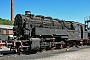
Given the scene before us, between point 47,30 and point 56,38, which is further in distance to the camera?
point 56,38

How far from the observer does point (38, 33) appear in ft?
50.3

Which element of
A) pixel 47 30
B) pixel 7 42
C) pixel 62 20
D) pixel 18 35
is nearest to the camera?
pixel 7 42

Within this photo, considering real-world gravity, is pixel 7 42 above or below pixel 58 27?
below

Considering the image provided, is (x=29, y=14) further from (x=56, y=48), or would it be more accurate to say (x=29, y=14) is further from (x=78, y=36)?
(x=78, y=36)

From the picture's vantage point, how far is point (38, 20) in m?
16.5

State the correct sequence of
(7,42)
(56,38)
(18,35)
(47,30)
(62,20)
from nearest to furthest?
(7,42), (18,35), (47,30), (56,38), (62,20)

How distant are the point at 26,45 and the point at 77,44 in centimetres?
990

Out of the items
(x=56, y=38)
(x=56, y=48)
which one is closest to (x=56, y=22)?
(x=56, y=38)

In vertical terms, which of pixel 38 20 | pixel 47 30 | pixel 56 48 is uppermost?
pixel 38 20

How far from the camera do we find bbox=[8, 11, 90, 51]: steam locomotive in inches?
566

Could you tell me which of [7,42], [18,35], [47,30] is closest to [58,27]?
[47,30]

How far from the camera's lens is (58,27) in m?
18.1

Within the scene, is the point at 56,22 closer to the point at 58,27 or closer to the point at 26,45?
the point at 58,27

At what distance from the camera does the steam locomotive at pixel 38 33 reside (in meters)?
14.4
